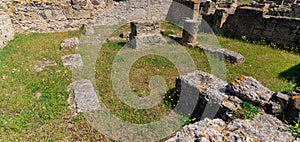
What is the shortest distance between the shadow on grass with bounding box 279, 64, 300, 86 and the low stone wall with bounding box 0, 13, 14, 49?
35.7 feet

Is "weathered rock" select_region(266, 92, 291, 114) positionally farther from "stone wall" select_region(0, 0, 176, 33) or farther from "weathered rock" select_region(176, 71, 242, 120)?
"stone wall" select_region(0, 0, 176, 33)

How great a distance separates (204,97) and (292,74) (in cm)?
449

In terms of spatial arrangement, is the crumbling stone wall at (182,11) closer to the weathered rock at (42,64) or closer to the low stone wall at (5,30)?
the weathered rock at (42,64)

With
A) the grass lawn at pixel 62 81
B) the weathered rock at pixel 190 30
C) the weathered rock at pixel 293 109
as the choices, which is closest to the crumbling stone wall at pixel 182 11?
the weathered rock at pixel 190 30

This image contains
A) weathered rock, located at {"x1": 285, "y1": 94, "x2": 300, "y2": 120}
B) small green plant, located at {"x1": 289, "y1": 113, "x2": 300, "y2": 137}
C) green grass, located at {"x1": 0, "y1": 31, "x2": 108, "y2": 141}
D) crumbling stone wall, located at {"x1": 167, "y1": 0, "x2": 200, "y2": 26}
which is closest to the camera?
small green plant, located at {"x1": 289, "y1": 113, "x2": 300, "y2": 137}

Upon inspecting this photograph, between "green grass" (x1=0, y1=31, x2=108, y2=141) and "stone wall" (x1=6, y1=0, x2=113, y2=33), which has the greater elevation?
"stone wall" (x1=6, y1=0, x2=113, y2=33)

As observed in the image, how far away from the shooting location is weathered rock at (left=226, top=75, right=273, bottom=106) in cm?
373

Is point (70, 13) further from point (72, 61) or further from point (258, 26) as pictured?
point (258, 26)

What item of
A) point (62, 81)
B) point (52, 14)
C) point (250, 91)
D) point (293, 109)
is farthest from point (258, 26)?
point (52, 14)

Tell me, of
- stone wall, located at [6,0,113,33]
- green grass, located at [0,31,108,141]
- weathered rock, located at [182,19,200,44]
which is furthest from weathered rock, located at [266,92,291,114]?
stone wall, located at [6,0,113,33]

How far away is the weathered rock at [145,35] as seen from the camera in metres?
9.16

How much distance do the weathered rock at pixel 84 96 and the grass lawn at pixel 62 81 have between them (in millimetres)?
245

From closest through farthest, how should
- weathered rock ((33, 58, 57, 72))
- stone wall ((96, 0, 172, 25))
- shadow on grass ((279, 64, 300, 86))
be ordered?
shadow on grass ((279, 64, 300, 86))
weathered rock ((33, 58, 57, 72))
stone wall ((96, 0, 172, 25))

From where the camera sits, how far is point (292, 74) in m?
6.91
